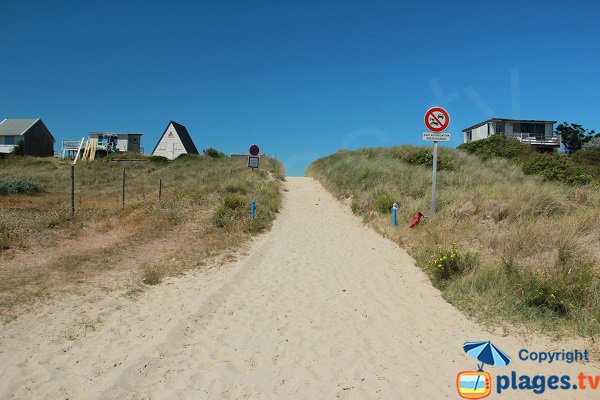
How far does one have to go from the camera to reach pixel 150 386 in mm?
3752

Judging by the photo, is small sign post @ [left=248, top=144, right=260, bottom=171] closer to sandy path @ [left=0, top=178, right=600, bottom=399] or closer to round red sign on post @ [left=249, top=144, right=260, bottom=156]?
round red sign on post @ [left=249, top=144, right=260, bottom=156]

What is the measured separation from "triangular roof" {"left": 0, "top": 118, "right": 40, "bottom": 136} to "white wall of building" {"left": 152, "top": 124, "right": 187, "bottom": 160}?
66.1ft

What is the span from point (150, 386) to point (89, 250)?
7.08 meters

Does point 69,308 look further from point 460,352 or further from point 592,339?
point 592,339

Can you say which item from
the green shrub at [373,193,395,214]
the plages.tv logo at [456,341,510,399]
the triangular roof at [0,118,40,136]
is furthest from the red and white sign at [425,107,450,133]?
the triangular roof at [0,118,40,136]

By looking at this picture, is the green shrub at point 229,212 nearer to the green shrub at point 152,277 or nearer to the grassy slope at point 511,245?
the grassy slope at point 511,245

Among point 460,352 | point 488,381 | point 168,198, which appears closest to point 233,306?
point 460,352

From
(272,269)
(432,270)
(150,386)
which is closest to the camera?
(150,386)

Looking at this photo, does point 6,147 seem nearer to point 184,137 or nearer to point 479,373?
point 184,137

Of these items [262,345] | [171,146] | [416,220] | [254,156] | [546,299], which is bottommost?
[262,345]

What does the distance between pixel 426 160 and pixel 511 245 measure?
54.9 feet

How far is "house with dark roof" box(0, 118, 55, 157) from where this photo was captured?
58531 millimetres

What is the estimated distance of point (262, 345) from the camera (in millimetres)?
4727

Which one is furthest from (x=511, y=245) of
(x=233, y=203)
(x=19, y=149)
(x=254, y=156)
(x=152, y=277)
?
(x=19, y=149)
